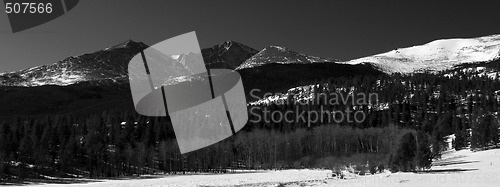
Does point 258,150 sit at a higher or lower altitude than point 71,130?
lower

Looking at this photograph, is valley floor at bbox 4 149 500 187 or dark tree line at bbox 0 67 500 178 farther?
dark tree line at bbox 0 67 500 178

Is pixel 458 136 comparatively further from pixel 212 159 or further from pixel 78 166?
pixel 78 166

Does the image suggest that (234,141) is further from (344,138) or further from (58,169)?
(58,169)

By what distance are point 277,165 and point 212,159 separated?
16833 mm

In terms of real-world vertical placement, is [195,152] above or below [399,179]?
above

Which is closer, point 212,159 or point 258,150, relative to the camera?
point 212,159

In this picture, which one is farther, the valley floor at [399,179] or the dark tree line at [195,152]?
the dark tree line at [195,152]

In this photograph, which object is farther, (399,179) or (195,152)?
(195,152)

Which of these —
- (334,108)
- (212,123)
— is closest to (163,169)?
(212,123)

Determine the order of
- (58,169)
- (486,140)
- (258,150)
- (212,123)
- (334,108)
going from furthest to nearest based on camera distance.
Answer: (334,108) → (212,123) → (258,150) → (486,140) → (58,169)

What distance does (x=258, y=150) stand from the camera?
11862 centimetres

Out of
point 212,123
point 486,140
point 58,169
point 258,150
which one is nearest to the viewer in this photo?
point 58,169

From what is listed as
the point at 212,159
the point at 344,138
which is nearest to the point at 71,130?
the point at 212,159

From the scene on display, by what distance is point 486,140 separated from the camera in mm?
99188
